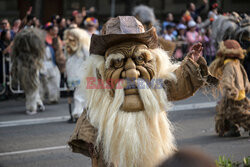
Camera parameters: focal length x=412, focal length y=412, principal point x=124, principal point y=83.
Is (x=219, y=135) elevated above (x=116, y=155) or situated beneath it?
situated beneath

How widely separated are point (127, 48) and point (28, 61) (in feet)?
21.0

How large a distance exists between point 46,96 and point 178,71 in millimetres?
8509

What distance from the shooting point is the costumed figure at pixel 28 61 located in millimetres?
9430

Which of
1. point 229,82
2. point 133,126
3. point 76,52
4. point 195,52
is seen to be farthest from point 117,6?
point 133,126

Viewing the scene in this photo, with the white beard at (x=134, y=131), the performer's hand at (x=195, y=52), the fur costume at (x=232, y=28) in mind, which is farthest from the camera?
the fur costume at (x=232, y=28)

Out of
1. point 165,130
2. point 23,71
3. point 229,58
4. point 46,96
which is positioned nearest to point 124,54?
point 165,130

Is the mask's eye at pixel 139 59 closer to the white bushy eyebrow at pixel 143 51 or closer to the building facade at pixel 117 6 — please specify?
the white bushy eyebrow at pixel 143 51

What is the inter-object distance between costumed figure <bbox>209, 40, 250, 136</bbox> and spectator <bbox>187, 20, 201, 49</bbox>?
21.3ft

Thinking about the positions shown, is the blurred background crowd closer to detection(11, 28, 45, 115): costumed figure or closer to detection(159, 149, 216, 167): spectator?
detection(11, 28, 45, 115): costumed figure

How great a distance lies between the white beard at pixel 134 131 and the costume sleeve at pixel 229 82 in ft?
10.7

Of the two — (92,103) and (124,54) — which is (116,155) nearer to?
(92,103)

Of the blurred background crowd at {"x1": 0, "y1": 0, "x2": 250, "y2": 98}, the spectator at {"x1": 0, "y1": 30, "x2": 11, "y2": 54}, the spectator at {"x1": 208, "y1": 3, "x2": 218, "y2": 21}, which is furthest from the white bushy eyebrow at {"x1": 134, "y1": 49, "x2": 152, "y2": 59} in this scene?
the spectator at {"x1": 208, "y1": 3, "x2": 218, "y2": 21}

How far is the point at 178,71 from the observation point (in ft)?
11.9

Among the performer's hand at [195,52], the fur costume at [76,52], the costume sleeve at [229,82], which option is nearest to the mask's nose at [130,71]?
the performer's hand at [195,52]
